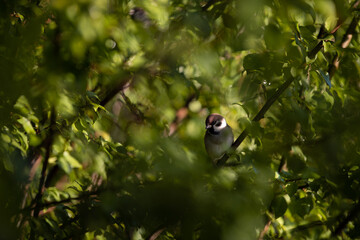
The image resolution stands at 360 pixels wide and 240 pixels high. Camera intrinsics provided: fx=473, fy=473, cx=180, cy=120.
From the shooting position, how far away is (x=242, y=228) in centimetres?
172

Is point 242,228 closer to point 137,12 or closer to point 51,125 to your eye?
point 51,125

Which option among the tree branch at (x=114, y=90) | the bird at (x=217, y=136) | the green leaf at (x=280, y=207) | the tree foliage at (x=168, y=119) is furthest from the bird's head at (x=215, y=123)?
the green leaf at (x=280, y=207)

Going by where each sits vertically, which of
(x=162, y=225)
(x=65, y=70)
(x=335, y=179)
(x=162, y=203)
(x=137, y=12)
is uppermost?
(x=65, y=70)

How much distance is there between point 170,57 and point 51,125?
0.62m

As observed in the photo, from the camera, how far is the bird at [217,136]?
3.54 metres

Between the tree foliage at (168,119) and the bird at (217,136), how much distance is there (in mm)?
640

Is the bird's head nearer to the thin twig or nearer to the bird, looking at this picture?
the bird

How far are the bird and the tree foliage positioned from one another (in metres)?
0.64

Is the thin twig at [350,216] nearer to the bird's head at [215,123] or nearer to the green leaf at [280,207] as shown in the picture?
the green leaf at [280,207]

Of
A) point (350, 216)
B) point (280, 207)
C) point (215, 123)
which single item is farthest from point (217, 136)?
point (280, 207)

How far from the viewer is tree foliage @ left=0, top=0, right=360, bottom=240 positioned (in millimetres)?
1360

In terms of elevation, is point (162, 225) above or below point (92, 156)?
below

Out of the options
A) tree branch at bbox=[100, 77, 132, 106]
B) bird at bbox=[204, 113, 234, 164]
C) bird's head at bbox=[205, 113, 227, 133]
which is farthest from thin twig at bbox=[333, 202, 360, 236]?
tree branch at bbox=[100, 77, 132, 106]

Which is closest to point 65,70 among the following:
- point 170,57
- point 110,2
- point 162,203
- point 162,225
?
point 110,2
